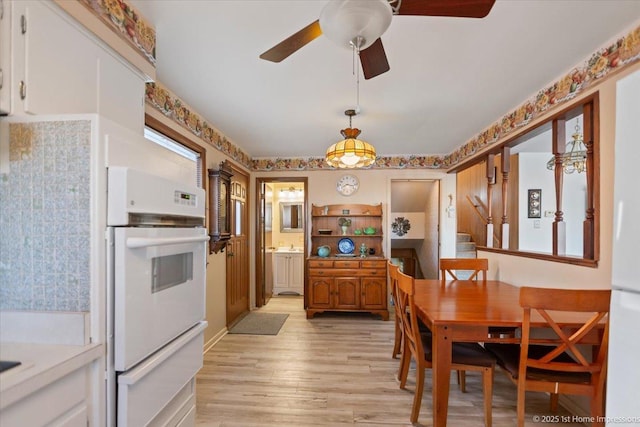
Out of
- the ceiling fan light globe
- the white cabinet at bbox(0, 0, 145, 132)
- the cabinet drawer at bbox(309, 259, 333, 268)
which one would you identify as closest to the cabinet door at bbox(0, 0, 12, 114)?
the white cabinet at bbox(0, 0, 145, 132)

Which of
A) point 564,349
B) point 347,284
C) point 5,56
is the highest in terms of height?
point 5,56

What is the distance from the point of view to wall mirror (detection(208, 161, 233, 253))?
324 centimetres

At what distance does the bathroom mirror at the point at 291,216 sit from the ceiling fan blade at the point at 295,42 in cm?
458

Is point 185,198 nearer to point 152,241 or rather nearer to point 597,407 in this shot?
point 152,241

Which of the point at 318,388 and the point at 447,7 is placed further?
the point at 318,388

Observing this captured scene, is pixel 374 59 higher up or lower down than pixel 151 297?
higher up

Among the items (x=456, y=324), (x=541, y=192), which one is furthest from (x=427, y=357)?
(x=541, y=192)

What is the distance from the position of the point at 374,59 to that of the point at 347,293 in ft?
11.0

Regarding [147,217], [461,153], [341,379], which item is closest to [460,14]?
[147,217]

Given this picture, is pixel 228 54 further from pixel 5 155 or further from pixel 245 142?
pixel 245 142

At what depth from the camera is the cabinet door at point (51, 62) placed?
1.00 metres

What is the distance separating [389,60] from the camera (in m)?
1.99

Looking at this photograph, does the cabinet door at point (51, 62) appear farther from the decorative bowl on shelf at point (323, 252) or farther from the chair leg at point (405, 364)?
the decorative bowl on shelf at point (323, 252)

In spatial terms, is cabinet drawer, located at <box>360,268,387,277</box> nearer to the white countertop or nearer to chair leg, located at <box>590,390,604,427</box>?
chair leg, located at <box>590,390,604,427</box>
